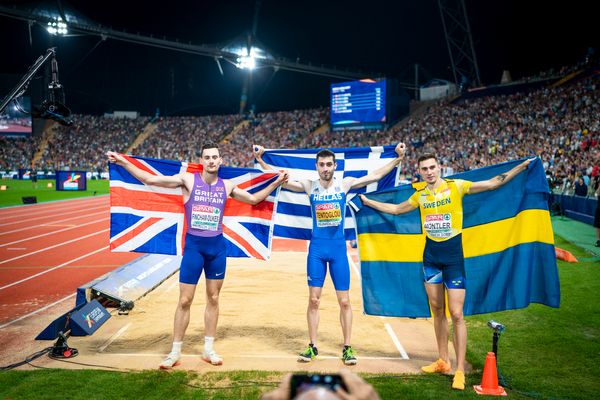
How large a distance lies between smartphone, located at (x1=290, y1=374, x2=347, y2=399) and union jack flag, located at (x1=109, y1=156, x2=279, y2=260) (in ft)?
15.1

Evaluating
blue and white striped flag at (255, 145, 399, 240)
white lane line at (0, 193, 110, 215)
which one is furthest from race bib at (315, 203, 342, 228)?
white lane line at (0, 193, 110, 215)

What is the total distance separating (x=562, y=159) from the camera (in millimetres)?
24031

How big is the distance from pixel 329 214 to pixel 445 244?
4.59ft

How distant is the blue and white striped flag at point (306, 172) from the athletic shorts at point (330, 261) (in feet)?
2.75

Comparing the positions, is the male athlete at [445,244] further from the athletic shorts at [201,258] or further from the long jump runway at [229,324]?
the athletic shorts at [201,258]

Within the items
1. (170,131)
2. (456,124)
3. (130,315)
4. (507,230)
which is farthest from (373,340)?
(170,131)

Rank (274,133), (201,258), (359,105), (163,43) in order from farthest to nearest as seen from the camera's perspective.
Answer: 1. (274,133)
2. (163,43)
3. (359,105)
4. (201,258)

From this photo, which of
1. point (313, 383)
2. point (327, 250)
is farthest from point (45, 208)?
point (313, 383)

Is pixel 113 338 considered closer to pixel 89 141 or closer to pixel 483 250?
pixel 483 250

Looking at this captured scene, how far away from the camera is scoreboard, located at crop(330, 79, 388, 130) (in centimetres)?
3888

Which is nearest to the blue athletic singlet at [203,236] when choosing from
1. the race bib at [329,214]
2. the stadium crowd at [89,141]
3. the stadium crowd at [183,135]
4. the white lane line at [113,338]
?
the race bib at [329,214]

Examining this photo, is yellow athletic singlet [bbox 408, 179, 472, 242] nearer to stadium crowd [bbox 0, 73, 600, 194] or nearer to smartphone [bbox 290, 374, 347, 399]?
smartphone [bbox 290, 374, 347, 399]

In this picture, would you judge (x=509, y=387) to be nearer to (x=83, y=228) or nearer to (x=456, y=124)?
(x=83, y=228)

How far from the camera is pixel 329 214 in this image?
5.25m
